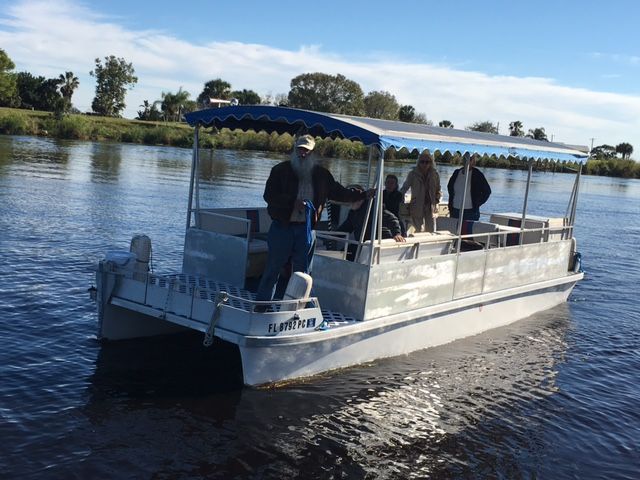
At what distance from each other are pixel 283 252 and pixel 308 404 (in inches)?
65.3

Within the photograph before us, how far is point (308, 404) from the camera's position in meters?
7.55

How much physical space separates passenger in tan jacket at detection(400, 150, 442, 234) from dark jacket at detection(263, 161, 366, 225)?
1899mm

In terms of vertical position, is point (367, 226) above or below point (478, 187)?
below

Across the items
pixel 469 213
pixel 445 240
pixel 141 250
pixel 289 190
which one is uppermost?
pixel 289 190

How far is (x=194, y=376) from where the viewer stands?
8125 mm

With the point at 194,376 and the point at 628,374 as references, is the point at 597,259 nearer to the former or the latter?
the point at 628,374

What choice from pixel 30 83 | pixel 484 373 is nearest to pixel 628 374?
pixel 484 373

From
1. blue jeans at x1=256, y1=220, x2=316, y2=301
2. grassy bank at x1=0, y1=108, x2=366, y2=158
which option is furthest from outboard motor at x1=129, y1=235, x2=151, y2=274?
grassy bank at x1=0, y1=108, x2=366, y2=158

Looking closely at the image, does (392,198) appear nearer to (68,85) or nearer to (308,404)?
(308,404)

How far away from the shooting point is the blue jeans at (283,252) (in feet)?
25.5

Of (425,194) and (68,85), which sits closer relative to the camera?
(425,194)

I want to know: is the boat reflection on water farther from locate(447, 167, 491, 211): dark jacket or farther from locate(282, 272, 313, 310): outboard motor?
locate(447, 167, 491, 211): dark jacket

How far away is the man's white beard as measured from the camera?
7.62 m

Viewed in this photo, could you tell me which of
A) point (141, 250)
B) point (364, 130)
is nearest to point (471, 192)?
point (364, 130)
